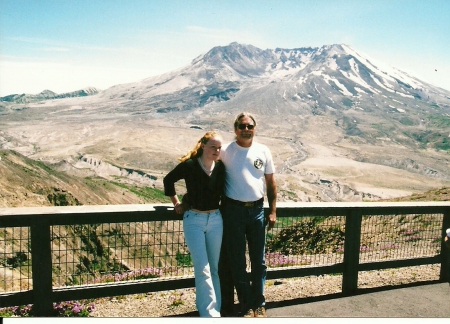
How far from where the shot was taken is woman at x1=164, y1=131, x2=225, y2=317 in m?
3.33

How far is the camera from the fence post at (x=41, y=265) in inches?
129

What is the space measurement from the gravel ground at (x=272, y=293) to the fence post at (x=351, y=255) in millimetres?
191

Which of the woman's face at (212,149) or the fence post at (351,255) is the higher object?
the woman's face at (212,149)

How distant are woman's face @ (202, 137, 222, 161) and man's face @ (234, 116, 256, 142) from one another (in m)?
0.23

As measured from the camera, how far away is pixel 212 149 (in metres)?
3.35

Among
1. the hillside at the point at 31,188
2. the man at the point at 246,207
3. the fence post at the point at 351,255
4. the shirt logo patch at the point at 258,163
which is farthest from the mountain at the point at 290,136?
the shirt logo patch at the point at 258,163

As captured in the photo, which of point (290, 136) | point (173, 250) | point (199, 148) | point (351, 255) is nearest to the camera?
point (199, 148)

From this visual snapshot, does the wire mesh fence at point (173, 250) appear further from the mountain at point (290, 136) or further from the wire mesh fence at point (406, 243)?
the mountain at point (290, 136)

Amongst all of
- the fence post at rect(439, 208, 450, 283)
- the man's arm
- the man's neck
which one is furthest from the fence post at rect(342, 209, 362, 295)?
the man's neck

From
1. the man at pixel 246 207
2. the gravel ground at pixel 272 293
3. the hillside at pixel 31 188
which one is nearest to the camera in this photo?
the man at pixel 246 207

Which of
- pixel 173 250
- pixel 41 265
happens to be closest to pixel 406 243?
pixel 173 250

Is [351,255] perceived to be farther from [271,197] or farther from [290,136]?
[290,136]

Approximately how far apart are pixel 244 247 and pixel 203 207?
0.53m

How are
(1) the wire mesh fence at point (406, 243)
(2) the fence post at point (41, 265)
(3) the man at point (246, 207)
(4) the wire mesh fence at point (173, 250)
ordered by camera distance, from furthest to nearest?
(1) the wire mesh fence at point (406, 243), (4) the wire mesh fence at point (173, 250), (3) the man at point (246, 207), (2) the fence post at point (41, 265)
